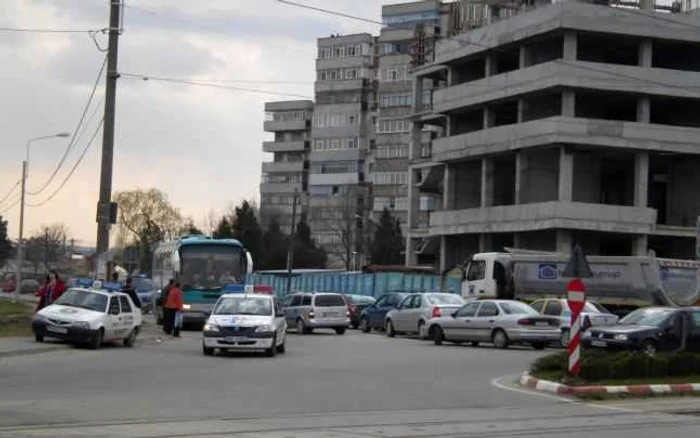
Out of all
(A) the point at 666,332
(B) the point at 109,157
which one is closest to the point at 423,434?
(A) the point at 666,332

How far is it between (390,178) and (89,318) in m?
85.2

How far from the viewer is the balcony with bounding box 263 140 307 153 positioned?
5281 inches

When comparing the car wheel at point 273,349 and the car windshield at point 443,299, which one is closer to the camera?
the car wheel at point 273,349

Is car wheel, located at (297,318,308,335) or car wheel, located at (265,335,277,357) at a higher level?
car wheel, located at (265,335,277,357)

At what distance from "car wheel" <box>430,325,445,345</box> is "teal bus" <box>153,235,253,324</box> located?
8.58 meters

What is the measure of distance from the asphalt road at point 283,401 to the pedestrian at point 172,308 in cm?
750

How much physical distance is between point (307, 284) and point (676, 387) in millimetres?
53555

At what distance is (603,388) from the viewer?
20.6 metres

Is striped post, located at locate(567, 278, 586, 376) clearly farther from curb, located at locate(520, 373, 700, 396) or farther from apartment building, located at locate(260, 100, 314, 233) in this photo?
apartment building, located at locate(260, 100, 314, 233)

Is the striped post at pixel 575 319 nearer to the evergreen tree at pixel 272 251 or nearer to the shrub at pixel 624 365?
the shrub at pixel 624 365

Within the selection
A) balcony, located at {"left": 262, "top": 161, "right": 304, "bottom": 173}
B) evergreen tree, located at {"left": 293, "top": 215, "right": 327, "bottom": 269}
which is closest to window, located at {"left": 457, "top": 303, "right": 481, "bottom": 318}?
evergreen tree, located at {"left": 293, "top": 215, "right": 327, "bottom": 269}

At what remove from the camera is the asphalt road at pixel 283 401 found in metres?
14.3

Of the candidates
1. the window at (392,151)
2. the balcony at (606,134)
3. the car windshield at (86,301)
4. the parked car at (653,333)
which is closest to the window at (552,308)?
the parked car at (653,333)

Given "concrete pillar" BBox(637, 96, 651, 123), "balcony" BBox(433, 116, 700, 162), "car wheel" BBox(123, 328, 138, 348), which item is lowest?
"car wheel" BBox(123, 328, 138, 348)
